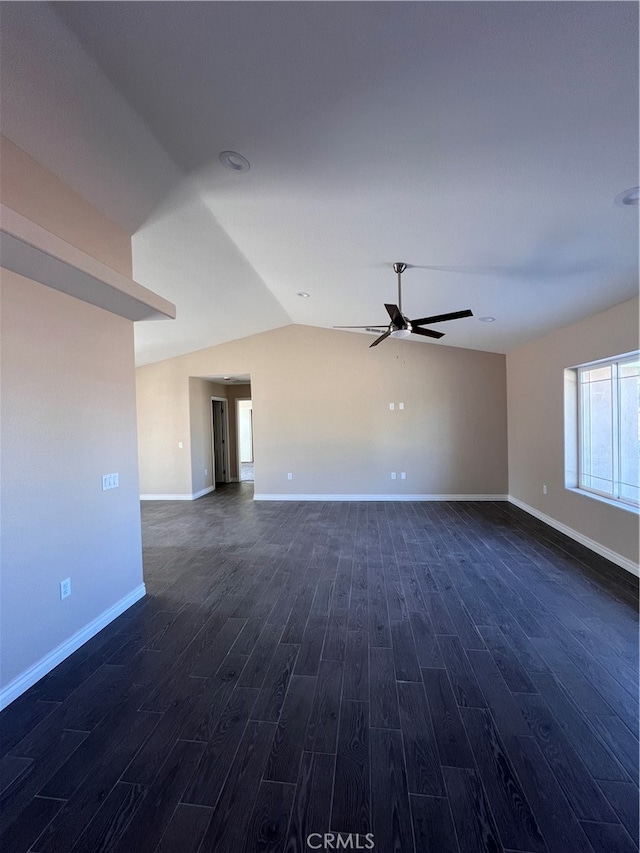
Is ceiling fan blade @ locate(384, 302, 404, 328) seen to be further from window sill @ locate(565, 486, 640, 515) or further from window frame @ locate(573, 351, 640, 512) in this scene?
window sill @ locate(565, 486, 640, 515)

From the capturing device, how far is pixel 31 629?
6.95 ft

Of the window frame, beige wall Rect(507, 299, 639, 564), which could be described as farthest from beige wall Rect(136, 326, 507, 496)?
the window frame

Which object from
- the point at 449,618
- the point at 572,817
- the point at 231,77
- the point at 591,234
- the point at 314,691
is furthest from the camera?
the point at 449,618

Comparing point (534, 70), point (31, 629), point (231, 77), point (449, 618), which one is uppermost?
point (231, 77)

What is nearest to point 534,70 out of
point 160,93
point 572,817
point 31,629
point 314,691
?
point 160,93

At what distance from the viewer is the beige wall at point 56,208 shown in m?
1.89

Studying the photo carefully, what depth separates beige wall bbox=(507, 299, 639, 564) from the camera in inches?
138

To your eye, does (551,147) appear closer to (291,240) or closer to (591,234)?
(591,234)

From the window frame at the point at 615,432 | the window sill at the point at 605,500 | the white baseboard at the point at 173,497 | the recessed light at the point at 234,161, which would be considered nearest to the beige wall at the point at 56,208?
the recessed light at the point at 234,161

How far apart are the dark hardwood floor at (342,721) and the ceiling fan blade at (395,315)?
8.06ft

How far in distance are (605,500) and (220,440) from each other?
290 inches

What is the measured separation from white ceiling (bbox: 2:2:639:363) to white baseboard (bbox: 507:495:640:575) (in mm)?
2505

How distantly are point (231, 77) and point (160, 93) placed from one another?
0.42 metres

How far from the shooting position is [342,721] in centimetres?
179
